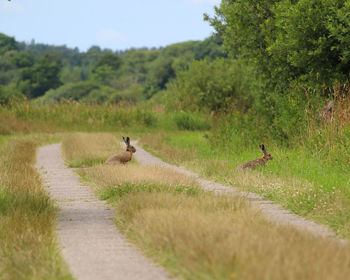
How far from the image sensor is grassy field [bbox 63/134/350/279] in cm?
455

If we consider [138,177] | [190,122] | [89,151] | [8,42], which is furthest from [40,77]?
[138,177]

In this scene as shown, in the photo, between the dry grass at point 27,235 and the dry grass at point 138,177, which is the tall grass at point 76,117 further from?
the dry grass at point 27,235

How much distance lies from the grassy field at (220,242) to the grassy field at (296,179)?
139cm

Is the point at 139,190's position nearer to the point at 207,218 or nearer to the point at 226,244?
the point at 207,218

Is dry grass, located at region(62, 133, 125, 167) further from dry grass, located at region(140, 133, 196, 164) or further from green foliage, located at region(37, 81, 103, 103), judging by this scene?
green foliage, located at region(37, 81, 103, 103)

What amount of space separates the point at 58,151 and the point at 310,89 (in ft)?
35.6

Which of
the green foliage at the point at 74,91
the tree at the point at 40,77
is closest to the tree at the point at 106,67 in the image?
the green foliage at the point at 74,91

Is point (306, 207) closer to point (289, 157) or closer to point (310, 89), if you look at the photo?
point (289, 157)

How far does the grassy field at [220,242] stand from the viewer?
455 centimetres

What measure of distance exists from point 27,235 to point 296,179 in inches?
240

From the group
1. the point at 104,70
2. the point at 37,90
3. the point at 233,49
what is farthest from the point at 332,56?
the point at 104,70

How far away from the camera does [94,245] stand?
660 centimetres

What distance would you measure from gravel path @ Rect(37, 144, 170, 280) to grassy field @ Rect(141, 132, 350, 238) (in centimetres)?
287

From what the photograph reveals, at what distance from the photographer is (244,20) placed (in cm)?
1988
